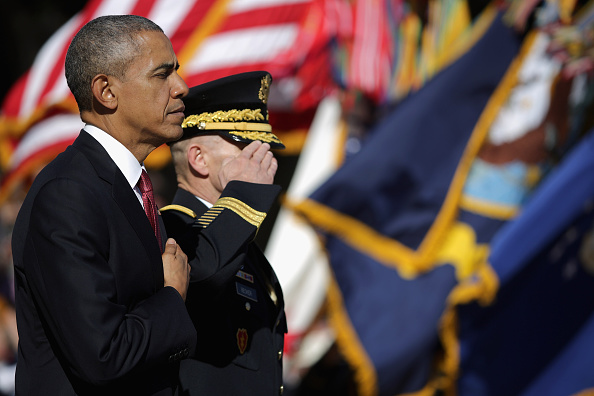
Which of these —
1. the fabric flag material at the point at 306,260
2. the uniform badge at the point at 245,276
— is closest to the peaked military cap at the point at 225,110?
the uniform badge at the point at 245,276

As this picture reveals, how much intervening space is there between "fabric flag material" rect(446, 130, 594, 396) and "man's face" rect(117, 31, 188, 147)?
8.22ft

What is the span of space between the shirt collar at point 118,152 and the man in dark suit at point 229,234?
0.62 feet

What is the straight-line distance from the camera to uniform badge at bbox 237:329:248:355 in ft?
6.23

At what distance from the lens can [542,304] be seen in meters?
3.93

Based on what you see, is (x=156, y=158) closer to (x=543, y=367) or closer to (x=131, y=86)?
(x=543, y=367)

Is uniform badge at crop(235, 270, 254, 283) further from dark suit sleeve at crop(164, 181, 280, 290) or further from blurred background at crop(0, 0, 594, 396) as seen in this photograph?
blurred background at crop(0, 0, 594, 396)

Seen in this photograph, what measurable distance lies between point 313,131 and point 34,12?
16.2 feet

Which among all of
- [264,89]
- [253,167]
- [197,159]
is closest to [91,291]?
[253,167]

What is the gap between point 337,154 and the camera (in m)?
5.20

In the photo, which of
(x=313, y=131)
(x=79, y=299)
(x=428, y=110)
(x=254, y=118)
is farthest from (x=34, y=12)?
(x=79, y=299)

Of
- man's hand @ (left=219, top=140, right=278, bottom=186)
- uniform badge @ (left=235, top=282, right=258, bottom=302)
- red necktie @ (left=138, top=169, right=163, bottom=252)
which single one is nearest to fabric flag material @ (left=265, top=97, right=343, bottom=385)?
uniform badge @ (left=235, top=282, right=258, bottom=302)

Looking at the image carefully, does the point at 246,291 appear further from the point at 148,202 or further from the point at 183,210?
the point at 148,202

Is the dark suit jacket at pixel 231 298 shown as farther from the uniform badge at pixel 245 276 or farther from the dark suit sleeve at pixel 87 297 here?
the dark suit sleeve at pixel 87 297

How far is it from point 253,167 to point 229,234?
174 mm
